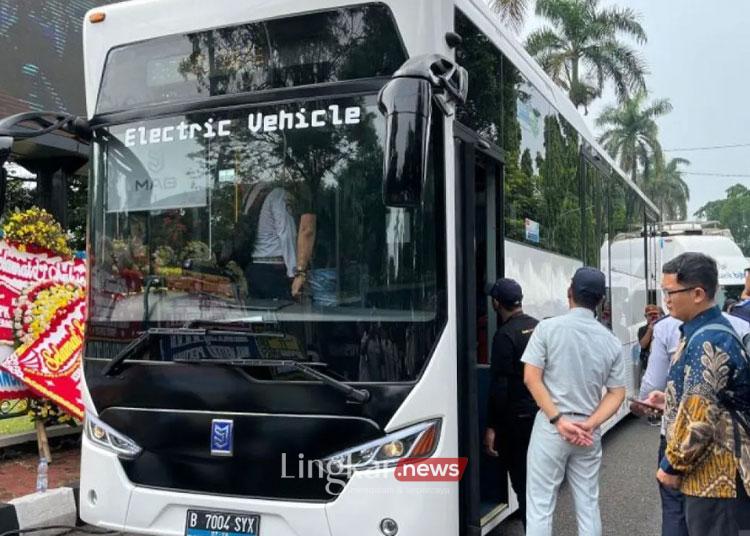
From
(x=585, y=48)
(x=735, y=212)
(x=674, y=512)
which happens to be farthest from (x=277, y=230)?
(x=735, y=212)

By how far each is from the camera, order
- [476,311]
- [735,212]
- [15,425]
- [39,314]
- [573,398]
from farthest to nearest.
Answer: [735,212] → [15,425] → [39,314] → [476,311] → [573,398]

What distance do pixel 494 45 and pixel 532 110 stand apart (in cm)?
99

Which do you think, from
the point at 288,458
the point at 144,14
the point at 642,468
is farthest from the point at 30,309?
the point at 642,468

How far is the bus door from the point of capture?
3801mm

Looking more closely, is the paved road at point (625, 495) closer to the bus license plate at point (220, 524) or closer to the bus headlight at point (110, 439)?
the bus headlight at point (110, 439)

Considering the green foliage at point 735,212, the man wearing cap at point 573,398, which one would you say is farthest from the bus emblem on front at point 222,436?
the green foliage at point 735,212

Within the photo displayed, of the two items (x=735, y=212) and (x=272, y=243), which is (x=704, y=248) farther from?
(x=735, y=212)

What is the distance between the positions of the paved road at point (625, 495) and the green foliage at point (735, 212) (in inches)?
3535

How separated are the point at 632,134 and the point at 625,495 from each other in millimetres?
38085

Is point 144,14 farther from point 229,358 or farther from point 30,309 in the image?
point 30,309

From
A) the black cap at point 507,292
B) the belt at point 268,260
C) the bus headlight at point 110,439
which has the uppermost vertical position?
the belt at point 268,260

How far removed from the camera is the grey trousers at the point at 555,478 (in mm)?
3947

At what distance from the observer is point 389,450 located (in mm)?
3447

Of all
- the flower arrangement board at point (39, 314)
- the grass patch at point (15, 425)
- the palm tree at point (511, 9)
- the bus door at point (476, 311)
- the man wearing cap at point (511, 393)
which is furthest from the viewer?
the palm tree at point (511, 9)
